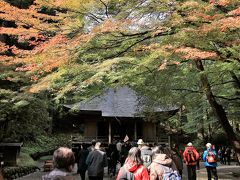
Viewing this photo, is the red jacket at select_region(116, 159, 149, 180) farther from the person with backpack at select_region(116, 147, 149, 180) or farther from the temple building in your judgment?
the temple building

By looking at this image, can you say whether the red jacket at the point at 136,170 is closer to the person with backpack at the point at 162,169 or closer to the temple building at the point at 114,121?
the person with backpack at the point at 162,169

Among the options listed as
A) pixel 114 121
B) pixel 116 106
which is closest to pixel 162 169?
pixel 116 106

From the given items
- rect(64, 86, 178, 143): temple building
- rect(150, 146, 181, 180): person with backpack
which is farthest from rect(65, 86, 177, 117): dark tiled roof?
rect(150, 146, 181, 180): person with backpack

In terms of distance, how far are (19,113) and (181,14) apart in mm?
9920

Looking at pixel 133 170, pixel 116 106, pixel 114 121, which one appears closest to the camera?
pixel 133 170

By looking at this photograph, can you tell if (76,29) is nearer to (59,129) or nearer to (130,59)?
(130,59)

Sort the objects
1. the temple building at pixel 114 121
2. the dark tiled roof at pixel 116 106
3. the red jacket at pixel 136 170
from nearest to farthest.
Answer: the red jacket at pixel 136 170
the dark tiled roof at pixel 116 106
the temple building at pixel 114 121

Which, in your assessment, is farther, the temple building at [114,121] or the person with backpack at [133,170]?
the temple building at [114,121]

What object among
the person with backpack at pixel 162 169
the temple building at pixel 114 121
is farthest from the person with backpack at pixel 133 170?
the temple building at pixel 114 121

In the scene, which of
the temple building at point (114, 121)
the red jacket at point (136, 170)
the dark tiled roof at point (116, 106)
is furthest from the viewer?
the temple building at point (114, 121)

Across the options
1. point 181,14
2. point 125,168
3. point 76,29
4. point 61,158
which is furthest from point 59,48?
point 61,158

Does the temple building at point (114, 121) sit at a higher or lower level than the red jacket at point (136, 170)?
higher

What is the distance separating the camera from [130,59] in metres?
8.53

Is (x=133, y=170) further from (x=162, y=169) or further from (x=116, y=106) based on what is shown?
(x=116, y=106)
